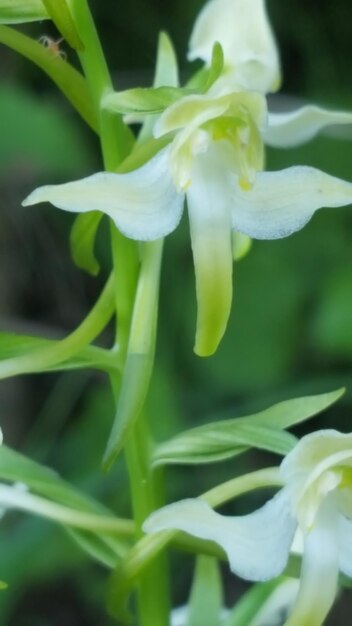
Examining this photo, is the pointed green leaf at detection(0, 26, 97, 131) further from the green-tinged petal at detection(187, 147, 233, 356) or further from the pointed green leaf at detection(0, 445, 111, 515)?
the pointed green leaf at detection(0, 445, 111, 515)

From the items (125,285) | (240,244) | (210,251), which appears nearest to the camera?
(210,251)

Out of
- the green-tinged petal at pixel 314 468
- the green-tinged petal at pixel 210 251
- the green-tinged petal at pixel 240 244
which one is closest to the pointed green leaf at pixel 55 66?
the green-tinged petal at pixel 210 251

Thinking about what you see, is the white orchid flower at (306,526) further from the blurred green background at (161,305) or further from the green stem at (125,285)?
the blurred green background at (161,305)

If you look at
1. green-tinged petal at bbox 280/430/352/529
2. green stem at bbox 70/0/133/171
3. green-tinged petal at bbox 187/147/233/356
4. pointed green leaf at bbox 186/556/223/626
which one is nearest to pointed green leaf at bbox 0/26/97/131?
green stem at bbox 70/0/133/171

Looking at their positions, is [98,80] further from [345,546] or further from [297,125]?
[345,546]

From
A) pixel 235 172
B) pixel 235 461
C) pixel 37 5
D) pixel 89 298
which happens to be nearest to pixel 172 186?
pixel 235 172

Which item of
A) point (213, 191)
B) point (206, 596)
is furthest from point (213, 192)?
point (206, 596)

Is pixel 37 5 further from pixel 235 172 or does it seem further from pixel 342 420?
pixel 342 420
